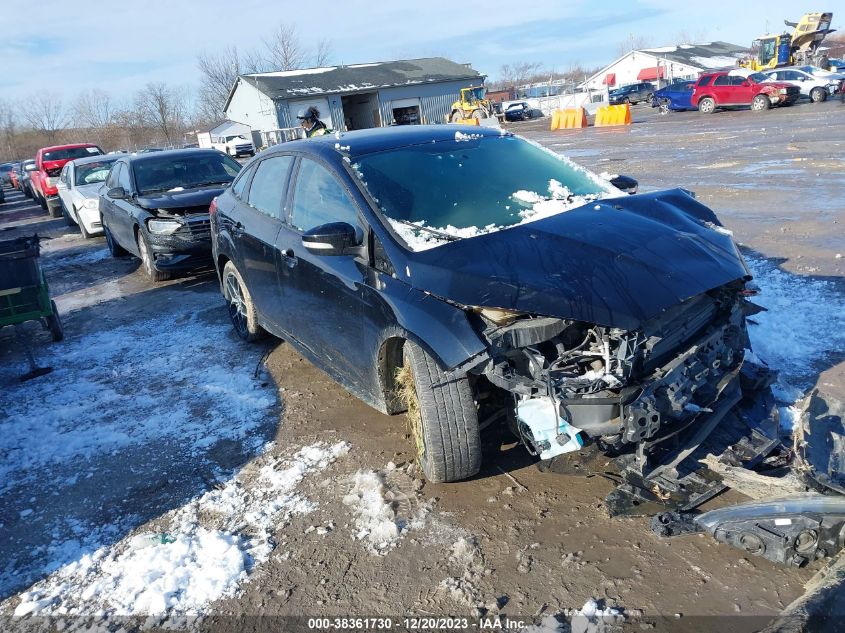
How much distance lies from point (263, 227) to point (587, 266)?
2701mm

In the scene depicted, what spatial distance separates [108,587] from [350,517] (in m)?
1.18

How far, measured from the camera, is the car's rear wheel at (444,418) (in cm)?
323

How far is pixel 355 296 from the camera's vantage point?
3.70 meters

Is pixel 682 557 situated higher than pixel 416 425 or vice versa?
pixel 416 425

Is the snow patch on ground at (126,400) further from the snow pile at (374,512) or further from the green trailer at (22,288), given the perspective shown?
the snow pile at (374,512)

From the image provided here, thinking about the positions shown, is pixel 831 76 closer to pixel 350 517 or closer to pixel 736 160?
pixel 736 160

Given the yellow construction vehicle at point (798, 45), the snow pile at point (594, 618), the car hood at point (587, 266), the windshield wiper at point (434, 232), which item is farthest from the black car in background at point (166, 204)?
the yellow construction vehicle at point (798, 45)

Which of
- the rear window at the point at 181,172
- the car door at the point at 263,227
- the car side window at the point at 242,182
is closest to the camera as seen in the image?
the car door at the point at 263,227

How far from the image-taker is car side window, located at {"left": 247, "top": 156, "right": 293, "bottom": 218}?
471 cm

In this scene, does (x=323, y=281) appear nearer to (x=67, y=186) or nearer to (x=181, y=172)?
(x=181, y=172)

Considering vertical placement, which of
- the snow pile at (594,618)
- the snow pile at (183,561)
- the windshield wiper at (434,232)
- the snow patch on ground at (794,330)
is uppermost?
the windshield wiper at (434,232)

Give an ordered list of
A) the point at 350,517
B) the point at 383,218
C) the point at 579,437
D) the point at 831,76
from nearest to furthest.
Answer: the point at 579,437, the point at 350,517, the point at 383,218, the point at 831,76

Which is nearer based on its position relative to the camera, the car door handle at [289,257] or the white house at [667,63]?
the car door handle at [289,257]

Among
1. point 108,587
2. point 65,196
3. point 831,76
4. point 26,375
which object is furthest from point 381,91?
point 108,587
